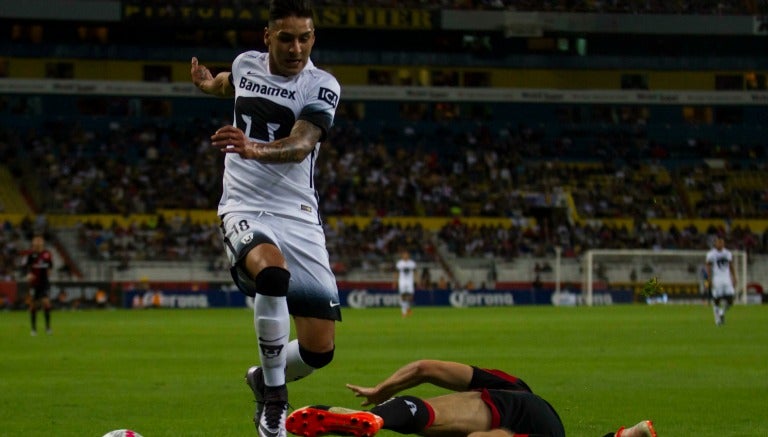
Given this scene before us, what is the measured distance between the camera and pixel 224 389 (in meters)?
14.9

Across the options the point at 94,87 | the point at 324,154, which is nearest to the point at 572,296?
the point at 324,154

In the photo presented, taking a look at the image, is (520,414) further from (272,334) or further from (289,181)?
(289,181)

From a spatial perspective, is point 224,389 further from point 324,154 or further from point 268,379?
point 324,154

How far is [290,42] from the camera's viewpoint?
826 centimetres

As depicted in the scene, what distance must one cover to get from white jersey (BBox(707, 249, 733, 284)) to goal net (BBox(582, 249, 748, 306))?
15.2 meters

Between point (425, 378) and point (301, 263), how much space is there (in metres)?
1.19

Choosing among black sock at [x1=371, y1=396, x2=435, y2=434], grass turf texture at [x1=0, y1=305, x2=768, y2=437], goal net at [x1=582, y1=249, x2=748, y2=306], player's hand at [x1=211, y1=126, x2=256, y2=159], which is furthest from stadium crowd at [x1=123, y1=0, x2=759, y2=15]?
black sock at [x1=371, y1=396, x2=435, y2=434]

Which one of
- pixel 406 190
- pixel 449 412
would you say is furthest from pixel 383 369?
pixel 406 190

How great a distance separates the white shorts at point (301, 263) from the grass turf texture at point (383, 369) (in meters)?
2.50

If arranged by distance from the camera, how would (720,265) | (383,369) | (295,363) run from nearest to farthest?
(295,363)
(383,369)
(720,265)

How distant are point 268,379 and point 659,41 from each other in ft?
195

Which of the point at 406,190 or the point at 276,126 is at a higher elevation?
the point at 406,190

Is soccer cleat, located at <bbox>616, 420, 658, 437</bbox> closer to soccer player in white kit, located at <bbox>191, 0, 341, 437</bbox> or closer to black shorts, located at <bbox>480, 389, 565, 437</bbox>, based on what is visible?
black shorts, located at <bbox>480, 389, 565, 437</bbox>

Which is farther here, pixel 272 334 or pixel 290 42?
pixel 290 42
